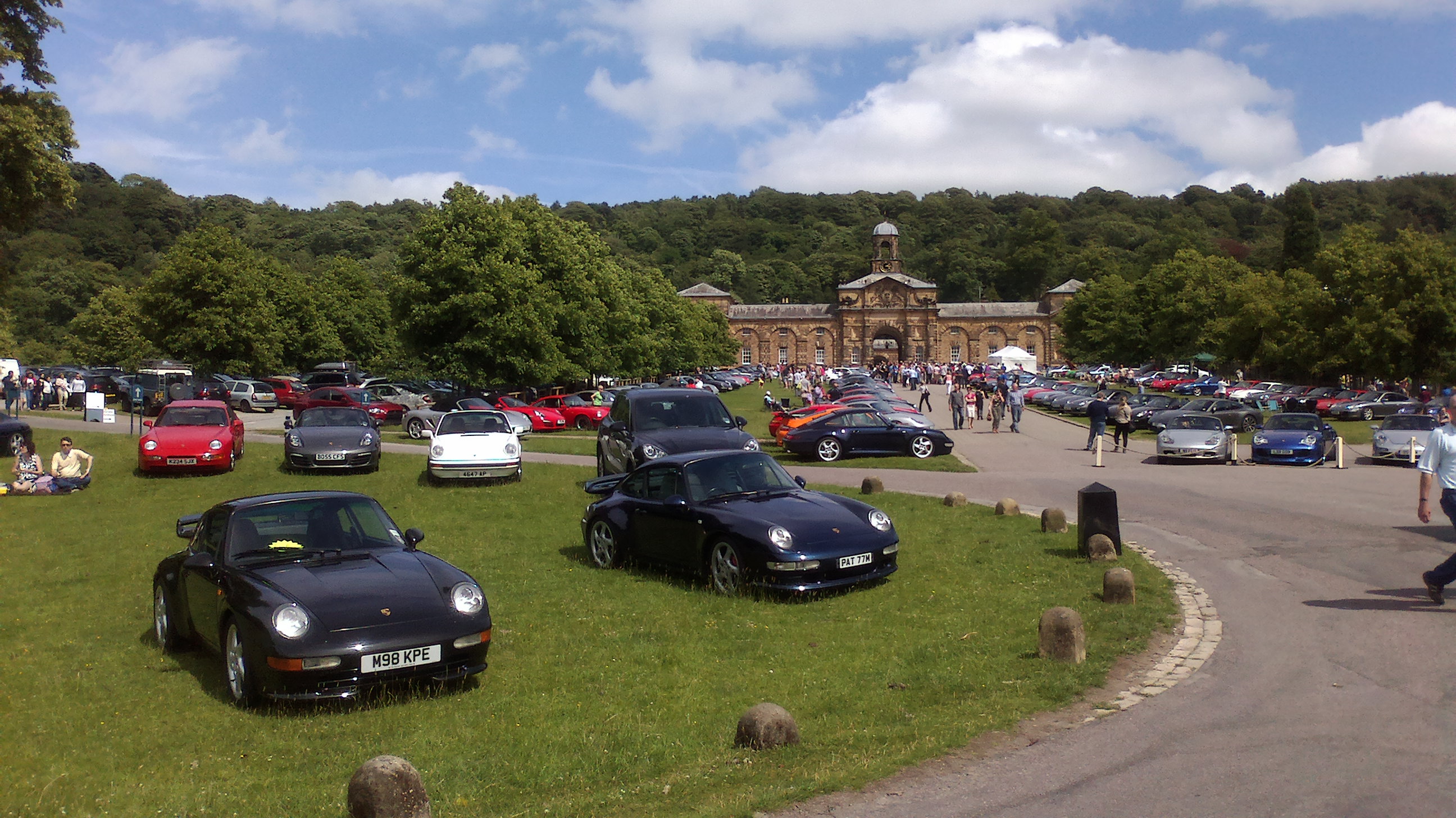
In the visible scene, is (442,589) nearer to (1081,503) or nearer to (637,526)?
(637,526)

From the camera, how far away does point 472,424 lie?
20547 mm

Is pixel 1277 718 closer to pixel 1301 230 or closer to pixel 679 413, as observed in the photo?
pixel 679 413

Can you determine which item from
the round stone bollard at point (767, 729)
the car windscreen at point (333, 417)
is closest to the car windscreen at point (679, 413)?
the car windscreen at point (333, 417)

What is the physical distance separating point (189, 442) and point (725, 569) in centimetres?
1569

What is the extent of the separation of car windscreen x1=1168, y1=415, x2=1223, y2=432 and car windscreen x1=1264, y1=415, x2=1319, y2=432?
3.79 ft

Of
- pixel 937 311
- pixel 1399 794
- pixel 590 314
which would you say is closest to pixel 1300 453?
pixel 1399 794

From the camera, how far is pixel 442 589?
753 centimetres

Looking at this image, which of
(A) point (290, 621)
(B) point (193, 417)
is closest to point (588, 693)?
(A) point (290, 621)

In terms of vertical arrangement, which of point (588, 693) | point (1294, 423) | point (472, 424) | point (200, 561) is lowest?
point (588, 693)

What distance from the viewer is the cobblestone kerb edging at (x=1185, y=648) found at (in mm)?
7012

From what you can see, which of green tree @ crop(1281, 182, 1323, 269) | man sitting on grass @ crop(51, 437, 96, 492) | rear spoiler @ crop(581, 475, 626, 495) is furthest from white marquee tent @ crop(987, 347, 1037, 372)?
rear spoiler @ crop(581, 475, 626, 495)

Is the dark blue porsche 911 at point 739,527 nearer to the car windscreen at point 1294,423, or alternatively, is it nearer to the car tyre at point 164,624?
the car tyre at point 164,624

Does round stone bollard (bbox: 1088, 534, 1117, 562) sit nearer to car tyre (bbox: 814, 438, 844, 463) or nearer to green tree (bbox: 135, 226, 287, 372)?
car tyre (bbox: 814, 438, 844, 463)

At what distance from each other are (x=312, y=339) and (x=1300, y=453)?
58450mm
